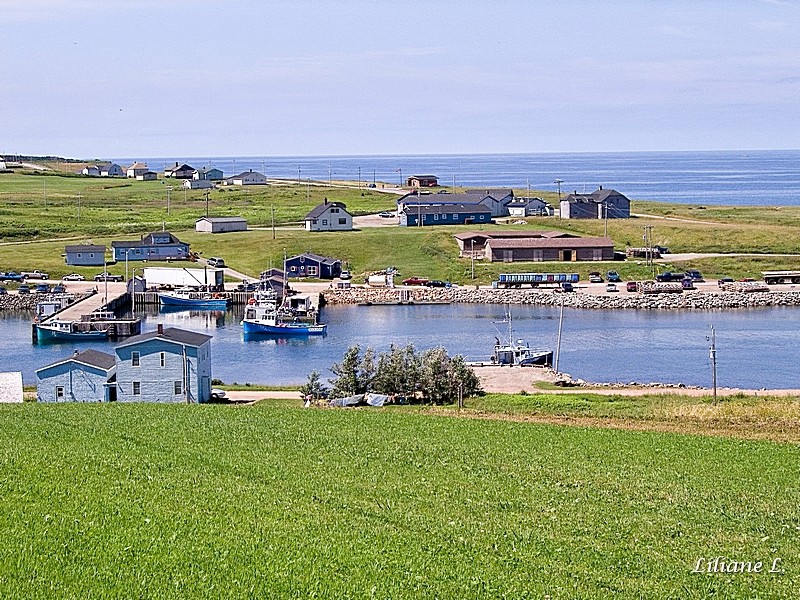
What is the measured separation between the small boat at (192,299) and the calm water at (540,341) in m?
0.85

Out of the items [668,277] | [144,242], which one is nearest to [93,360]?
[668,277]

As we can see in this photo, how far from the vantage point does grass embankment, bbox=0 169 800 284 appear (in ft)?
221

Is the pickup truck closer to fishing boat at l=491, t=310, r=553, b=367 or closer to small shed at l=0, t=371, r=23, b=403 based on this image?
fishing boat at l=491, t=310, r=553, b=367

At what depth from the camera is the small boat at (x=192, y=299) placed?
59.8m

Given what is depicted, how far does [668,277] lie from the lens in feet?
206

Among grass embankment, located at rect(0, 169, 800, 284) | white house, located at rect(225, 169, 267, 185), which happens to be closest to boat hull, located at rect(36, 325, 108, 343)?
grass embankment, located at rect(0, 169, 800, 284)

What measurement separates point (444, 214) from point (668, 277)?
23356 mm

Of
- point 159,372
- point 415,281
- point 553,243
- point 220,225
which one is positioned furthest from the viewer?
point 220,225

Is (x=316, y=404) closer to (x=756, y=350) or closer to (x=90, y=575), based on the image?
(x=90, y=575)

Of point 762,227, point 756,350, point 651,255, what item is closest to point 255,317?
→ point 756,350

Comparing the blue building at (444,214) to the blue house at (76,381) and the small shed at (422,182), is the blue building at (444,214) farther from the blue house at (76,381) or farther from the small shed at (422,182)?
the blue house at (76,381)

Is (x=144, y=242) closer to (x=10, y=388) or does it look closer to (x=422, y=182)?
(x=10, y=388)

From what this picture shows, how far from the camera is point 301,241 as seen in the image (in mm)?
72500

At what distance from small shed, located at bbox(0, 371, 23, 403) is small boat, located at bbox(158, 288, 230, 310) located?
2961cm
